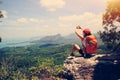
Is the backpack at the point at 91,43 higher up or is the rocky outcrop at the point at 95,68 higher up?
the backpack at the point at 91,43

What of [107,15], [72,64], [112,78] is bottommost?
[112,78]

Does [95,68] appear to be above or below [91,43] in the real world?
below

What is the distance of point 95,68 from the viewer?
51.3 feet

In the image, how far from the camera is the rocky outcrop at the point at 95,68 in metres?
15.4

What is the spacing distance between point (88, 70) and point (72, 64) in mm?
1297

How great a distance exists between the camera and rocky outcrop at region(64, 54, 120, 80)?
1541 centimetres

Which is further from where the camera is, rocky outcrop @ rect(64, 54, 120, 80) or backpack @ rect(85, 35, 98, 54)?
rocky outcrop @ rect(64, 54, 120, 80)

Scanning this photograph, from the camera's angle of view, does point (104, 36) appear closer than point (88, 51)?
No

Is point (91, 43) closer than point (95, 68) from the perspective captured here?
Yes

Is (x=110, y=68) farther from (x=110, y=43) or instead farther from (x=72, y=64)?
(x=110, y=43)

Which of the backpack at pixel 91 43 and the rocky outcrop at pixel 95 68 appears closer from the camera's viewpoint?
the backpack at pixel 91 43

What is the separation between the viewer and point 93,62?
15781 millimetres

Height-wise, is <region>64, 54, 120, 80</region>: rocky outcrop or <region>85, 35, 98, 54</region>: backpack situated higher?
<region>85, 35, 98, 54</region>: backpack

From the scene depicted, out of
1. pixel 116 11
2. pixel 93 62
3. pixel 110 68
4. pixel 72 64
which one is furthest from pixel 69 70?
pixel 116 11
